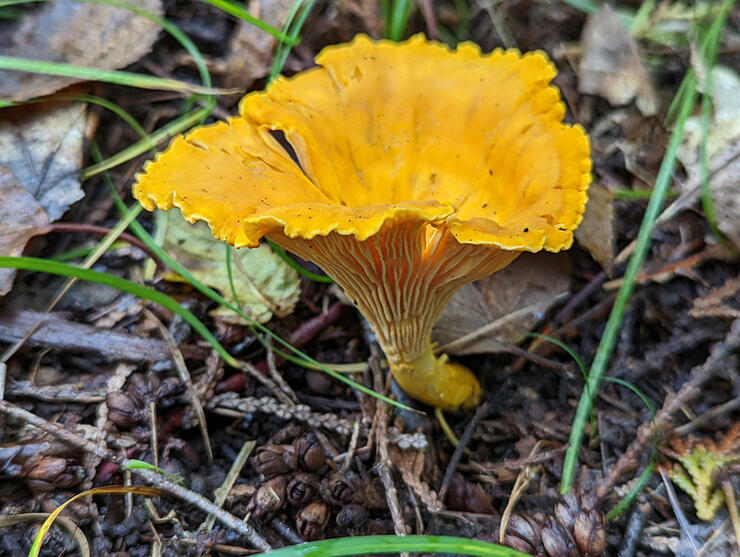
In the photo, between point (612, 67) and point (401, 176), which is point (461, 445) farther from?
point (612, 67)

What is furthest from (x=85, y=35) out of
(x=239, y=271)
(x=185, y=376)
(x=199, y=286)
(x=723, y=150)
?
(x=723, y=150)

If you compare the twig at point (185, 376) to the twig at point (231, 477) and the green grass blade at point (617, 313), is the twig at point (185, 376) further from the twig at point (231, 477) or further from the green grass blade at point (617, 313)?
the green grass blade at point (617, 313)

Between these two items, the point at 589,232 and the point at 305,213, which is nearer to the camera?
the point at 305,213

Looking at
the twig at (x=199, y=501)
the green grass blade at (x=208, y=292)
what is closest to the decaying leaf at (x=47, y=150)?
the green grass blade at (x=208, y=292)

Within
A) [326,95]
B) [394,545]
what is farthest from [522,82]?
[394,545]

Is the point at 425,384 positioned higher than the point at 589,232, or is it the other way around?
the point at 589,232

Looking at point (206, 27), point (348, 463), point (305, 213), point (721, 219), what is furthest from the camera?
point (206, 27)

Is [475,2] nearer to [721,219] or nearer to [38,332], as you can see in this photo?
[721,219]
